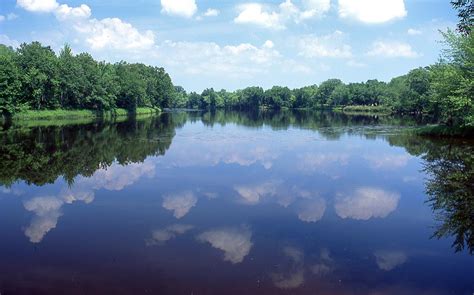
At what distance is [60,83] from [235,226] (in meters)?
81.7

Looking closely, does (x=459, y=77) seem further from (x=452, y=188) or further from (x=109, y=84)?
(x=109, y=84)

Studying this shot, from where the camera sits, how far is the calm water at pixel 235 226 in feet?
33.4

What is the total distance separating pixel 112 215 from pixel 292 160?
17156mm

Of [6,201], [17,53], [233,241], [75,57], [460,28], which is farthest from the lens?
[75,57]

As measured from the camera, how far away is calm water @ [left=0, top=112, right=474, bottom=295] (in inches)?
400

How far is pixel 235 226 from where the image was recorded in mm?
14586

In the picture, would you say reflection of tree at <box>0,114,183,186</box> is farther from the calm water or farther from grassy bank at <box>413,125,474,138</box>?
grassy bank at <box>413,125,474,138</box>

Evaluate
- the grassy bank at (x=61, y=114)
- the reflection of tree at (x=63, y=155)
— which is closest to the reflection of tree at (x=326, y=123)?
the grassy bank at (x=61, y=114)

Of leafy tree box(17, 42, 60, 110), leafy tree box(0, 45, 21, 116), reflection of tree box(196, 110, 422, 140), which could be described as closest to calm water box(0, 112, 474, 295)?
reflection of tree box(196, 110, 422, 140)

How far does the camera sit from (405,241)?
13.3 m

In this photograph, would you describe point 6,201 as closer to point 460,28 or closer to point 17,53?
point 460,28

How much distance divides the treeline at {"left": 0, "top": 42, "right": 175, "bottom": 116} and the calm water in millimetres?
49944

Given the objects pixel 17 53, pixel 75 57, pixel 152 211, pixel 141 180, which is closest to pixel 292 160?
pixel 141 180

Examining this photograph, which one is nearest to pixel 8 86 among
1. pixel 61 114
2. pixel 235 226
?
pixel 61 114
